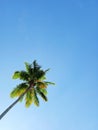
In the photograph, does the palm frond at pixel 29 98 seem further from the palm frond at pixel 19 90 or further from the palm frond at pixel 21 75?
the palm frond at pixel 21 75

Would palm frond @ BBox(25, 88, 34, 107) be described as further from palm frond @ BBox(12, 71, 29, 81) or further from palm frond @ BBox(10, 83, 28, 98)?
palm frond @ BBox(12, 71, 29, 81)

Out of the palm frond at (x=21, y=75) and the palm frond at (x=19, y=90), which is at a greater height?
the palm frond at (x=21, y=75)

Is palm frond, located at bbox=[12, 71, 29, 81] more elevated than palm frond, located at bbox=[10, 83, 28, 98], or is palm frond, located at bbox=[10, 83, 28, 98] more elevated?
palm frond, located at bbox=[12, 71, 29, 81]

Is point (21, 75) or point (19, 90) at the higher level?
point (21, 75)

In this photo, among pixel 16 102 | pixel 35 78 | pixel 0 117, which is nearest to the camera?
pixel 0 117

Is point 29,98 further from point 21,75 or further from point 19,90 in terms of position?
point 21,75

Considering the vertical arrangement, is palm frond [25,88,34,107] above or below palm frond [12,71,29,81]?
below

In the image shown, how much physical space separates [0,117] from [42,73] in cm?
986

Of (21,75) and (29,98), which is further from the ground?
(21,75)

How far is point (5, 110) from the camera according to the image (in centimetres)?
2933

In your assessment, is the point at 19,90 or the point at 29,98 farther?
the point at 19,90

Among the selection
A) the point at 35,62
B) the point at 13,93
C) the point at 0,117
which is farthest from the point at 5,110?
A: the point at 35,62

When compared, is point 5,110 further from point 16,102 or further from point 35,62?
point 35,62

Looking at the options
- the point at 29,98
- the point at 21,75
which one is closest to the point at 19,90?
the point at 29,98
